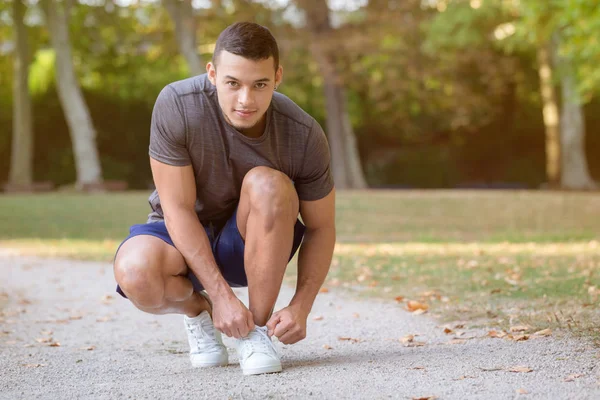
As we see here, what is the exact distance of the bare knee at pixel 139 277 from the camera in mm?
3820

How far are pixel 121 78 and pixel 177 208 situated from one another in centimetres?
2432

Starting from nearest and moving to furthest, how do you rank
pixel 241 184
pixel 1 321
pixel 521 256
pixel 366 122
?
pixel 241 184, pixel 1 321, pixel 521 256, pixel 366 122

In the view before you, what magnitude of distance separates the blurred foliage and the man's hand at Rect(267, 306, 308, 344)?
13323 mm

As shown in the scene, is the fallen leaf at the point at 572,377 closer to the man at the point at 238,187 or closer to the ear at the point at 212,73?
the man at the point at 238,187

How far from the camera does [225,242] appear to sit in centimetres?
407

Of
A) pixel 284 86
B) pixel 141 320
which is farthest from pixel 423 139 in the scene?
pixel 141 320

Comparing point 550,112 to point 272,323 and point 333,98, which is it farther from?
point 272,323

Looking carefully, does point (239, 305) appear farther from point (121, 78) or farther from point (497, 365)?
point (121, 78)

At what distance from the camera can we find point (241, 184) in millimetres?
3961

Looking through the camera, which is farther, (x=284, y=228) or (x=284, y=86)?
(x=284, y=86)

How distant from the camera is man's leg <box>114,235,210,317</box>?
3.83 metres

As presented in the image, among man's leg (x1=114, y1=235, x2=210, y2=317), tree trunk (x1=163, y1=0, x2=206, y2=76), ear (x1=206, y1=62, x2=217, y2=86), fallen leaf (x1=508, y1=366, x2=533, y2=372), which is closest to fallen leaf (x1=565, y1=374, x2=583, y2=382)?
fallen leaf (x1=508, y1=366, x2=533, y2=372)

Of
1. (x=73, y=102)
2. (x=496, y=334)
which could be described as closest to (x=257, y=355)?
(x=496, y=334)

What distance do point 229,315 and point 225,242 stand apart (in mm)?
437
